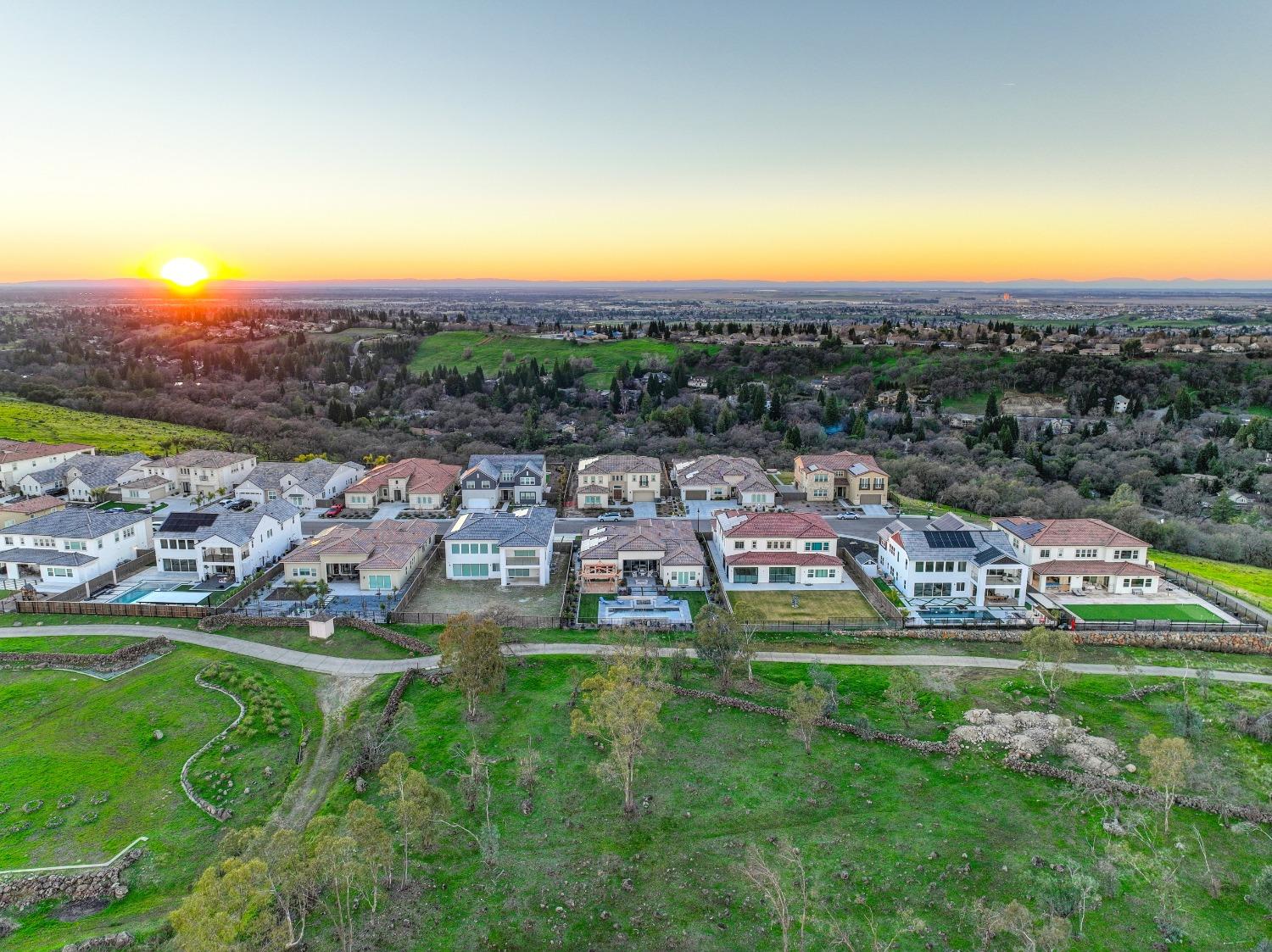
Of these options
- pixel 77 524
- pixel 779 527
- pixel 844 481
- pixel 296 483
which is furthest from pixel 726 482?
pixel 77 524

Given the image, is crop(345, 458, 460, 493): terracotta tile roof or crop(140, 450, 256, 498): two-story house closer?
crop(345, 458, 460, 493): terracotta tile roof

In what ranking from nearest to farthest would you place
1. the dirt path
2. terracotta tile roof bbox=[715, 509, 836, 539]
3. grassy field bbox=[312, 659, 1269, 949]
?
grassy field bbox=[312, 659, 1269, 949] → the dirt path → terracotta tile roof bbox=[715, 509, 836, 539]

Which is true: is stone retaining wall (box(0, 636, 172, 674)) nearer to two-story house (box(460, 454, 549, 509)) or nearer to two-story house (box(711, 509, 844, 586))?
two-story house (box(460, 454, 549, 509))

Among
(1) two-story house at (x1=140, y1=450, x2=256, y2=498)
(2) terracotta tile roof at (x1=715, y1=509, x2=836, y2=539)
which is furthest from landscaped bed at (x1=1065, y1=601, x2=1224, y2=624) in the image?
(1) two-story house at (x1=140, y1=450, x2=256, y2=498)

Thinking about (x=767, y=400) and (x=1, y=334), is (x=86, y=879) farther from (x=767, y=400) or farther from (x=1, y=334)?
(x=1, y=334)

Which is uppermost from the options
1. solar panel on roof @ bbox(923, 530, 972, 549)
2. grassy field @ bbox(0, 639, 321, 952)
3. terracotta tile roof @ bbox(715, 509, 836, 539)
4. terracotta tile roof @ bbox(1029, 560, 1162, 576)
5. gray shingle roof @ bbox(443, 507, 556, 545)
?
solar panel on roof @ bbox(923, 530, 972, 549)

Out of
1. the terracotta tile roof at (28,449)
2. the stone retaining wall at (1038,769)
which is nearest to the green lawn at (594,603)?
the stone retaining wall at (1038,769)

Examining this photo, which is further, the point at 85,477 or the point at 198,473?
the point at 198,473

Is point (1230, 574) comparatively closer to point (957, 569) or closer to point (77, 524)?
point (957, 569)
